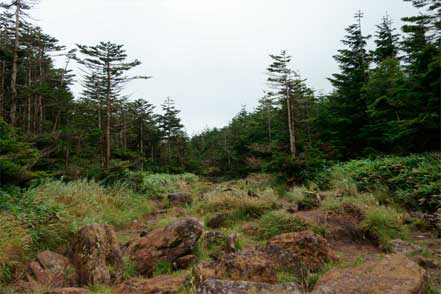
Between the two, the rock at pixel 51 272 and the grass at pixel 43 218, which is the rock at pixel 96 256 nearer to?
the rock at pixel 51 272

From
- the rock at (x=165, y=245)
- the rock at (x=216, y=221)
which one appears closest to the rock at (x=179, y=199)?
the rock at (x=216, y=221)

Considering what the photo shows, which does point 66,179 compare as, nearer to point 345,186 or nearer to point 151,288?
point 151,288

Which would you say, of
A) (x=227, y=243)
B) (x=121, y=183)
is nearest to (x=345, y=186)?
(x=227, y=243)

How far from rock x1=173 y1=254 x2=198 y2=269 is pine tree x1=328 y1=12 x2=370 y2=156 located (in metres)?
14.4

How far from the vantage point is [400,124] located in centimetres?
1023

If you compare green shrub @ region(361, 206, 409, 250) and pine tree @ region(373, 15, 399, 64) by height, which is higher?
Result: pine tree @ region(373, 15, 399, 64)

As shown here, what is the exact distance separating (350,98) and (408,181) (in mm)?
11468

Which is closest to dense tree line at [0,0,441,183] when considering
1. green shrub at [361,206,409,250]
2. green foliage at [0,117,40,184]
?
green foliage at [0,117,40,184]

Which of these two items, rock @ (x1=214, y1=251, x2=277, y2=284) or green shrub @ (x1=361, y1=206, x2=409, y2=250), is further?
green shrub @ (x1=361, y1=206, x2=409, y2=250)

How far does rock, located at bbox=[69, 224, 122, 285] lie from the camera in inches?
115

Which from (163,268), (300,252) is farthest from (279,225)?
(163,268)

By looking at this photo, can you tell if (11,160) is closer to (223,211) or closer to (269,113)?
(223,211)

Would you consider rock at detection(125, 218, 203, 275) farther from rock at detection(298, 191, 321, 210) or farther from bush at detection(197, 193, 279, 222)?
rock at detection(298, 191, 321, 210)

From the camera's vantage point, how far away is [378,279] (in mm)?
2055
